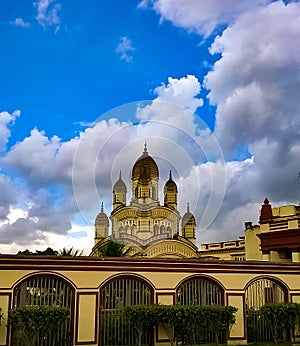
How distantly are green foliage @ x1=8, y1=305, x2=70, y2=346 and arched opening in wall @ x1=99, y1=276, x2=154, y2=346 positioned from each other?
1.71 m

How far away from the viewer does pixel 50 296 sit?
56.3 ft

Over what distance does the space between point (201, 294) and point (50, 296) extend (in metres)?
5.43

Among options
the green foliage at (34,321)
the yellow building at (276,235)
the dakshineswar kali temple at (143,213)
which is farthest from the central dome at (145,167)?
the green foliage at (34,321)

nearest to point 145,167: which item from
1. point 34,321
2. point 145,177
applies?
point 145,177

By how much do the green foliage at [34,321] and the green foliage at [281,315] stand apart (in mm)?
7363

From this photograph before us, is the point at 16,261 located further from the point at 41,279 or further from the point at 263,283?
the point at 263,283

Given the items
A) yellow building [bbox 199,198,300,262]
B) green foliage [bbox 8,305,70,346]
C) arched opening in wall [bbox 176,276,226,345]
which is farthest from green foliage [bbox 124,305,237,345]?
yellow building [bbox 199,198,300,262]

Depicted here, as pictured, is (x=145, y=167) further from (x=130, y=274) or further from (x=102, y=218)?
(x=130, y=274)

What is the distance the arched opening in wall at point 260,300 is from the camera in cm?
1961

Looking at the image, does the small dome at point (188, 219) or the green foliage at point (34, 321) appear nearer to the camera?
the green foliage at point (34, 321)

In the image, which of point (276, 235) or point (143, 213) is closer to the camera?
point (276, 235)

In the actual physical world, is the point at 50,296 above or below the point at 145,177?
below

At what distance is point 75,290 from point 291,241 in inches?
478

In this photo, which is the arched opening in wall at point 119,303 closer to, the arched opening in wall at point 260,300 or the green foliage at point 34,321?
the green foliage at point 34,321
